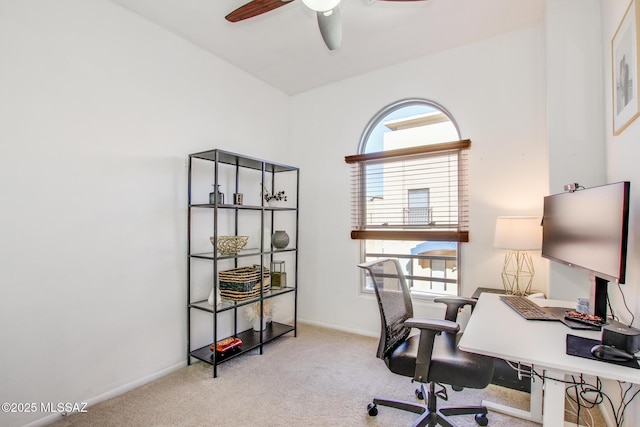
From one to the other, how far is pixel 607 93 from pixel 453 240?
1.48 m

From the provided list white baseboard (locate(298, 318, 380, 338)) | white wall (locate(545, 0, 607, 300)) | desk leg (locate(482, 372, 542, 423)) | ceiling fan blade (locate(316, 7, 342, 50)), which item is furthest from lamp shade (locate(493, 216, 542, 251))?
ceiling fan blade (locate(316, 7, 342, 50))

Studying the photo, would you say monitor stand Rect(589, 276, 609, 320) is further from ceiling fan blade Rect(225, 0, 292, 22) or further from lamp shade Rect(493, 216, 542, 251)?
ceiling fan blade Rect(225, 0, 292, 22)

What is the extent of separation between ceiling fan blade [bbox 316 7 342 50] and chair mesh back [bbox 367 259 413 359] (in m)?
1.46

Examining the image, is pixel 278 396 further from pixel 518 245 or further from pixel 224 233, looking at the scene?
pixel 518 245

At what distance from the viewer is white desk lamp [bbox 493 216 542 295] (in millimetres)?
2316

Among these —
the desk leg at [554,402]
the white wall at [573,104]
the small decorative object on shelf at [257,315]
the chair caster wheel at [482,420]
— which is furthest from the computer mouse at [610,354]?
the small decorative object on shelf at [257,315]

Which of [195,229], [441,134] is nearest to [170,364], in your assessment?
[195,229]

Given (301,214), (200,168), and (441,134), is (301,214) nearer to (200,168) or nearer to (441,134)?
(200,168)

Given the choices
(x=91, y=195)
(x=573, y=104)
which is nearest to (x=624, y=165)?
(x=573, y=104)

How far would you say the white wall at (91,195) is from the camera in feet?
6.04

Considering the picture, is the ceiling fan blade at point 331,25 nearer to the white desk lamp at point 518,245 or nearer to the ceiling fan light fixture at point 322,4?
the ceiling fan light fixture at point 322,4

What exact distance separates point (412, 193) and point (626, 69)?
1.80m

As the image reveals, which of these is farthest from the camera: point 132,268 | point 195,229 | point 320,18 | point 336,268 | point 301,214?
point 301,214

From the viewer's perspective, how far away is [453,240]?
114 inches
